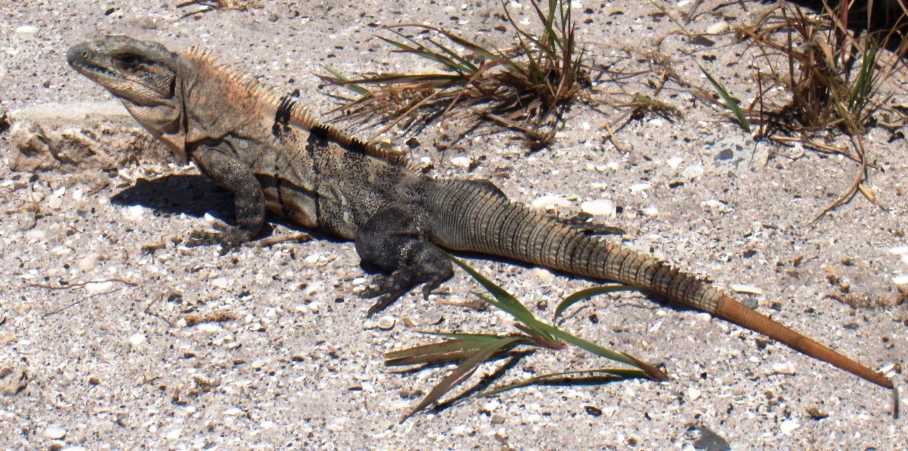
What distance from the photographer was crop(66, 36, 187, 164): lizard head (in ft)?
13.4

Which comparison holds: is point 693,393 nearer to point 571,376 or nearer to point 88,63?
point 571,376

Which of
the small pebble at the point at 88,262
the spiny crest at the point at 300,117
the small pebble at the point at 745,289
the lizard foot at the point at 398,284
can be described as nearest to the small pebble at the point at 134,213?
the small pebble at the point at 88,262

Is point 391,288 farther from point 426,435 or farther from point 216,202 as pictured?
point 216,202

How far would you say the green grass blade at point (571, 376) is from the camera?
3150 millimetres

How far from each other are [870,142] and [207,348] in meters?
3.35

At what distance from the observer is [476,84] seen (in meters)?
4.79

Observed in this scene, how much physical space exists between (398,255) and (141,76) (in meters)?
1.50

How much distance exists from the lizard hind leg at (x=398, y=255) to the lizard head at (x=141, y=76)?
1.11 metres

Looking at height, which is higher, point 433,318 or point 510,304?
point 510,304

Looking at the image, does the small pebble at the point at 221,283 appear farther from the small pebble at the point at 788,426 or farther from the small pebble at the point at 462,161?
the small pebble at the point at 788,426

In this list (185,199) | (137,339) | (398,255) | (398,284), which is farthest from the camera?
(185,199)

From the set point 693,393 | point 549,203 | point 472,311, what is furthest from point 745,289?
point 472,311

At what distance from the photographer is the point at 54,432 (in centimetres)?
308

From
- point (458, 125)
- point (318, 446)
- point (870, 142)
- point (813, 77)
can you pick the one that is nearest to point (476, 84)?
point (458, 125)
